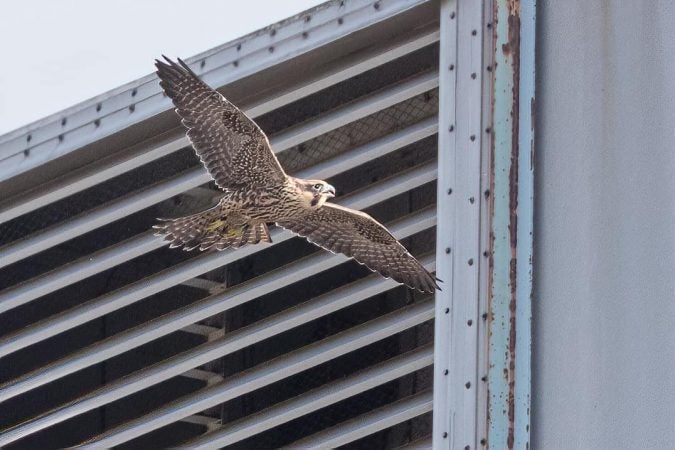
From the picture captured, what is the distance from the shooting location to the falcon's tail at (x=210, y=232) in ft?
23.5

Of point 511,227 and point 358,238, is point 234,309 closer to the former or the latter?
point 358,238

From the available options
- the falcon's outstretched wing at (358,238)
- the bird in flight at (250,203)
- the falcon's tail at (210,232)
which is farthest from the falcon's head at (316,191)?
the falcon's tail at (210,232)

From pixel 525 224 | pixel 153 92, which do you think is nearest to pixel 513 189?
pixel 525 224

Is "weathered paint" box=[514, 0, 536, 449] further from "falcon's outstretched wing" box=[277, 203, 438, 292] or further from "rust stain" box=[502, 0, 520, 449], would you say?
"falcon's outstretched wing" box=[277, 203, 438, 292]

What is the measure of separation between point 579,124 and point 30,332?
301 centimetres

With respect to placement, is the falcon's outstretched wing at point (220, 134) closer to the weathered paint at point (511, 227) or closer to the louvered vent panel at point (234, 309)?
the louvered vent panel at point (234, 309)

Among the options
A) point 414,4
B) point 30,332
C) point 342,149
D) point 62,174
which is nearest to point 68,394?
point 30,332

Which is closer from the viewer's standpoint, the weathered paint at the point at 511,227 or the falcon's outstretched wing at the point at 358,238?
the weathered paint at the point at 511,227

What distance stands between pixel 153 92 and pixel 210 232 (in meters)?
0.77

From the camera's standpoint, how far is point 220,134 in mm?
7133

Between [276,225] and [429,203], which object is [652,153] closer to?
[429,203]

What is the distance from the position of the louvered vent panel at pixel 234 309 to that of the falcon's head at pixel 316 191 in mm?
160

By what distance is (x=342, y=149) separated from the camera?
→ 7.55 m

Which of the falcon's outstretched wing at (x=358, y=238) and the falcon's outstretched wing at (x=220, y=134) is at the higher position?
the falcon's outstretched wing at (x=220, y=134)
